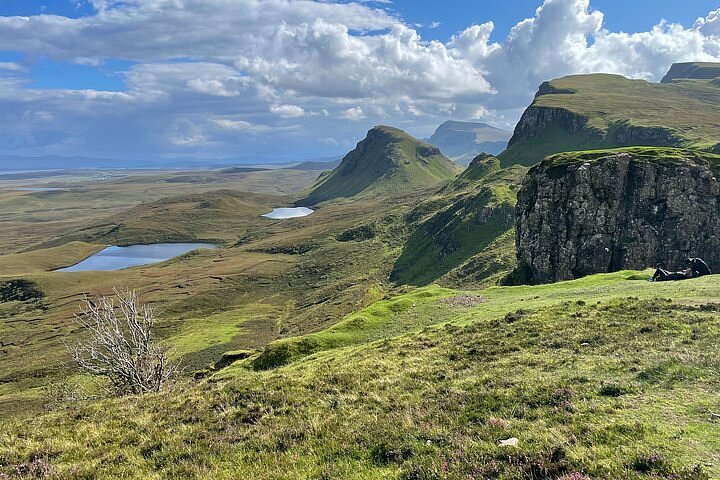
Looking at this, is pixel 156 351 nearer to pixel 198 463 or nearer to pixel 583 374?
pixel 198 463

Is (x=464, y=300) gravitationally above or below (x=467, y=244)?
above

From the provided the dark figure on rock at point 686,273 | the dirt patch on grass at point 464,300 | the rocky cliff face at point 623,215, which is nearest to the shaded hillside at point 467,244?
the rocky cliff face at point 623,215

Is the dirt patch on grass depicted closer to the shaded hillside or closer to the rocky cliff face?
the rocky cliff face

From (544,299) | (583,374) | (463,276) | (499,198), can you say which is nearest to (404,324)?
(544,299)

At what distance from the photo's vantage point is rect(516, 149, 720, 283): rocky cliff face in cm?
7444

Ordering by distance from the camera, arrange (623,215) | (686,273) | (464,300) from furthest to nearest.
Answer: (623,215), (464,300), (686,273)

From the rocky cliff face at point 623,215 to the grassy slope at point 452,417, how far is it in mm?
51826

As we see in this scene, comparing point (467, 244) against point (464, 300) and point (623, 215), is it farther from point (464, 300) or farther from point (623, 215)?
point (464, 300)

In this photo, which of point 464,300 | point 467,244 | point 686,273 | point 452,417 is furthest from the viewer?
point 467,244

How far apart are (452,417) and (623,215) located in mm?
77182

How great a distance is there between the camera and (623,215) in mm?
77875

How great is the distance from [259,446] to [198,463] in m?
2.10

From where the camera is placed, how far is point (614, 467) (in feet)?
37.0

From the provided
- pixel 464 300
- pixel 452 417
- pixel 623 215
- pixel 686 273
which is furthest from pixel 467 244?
pixel 452 417
